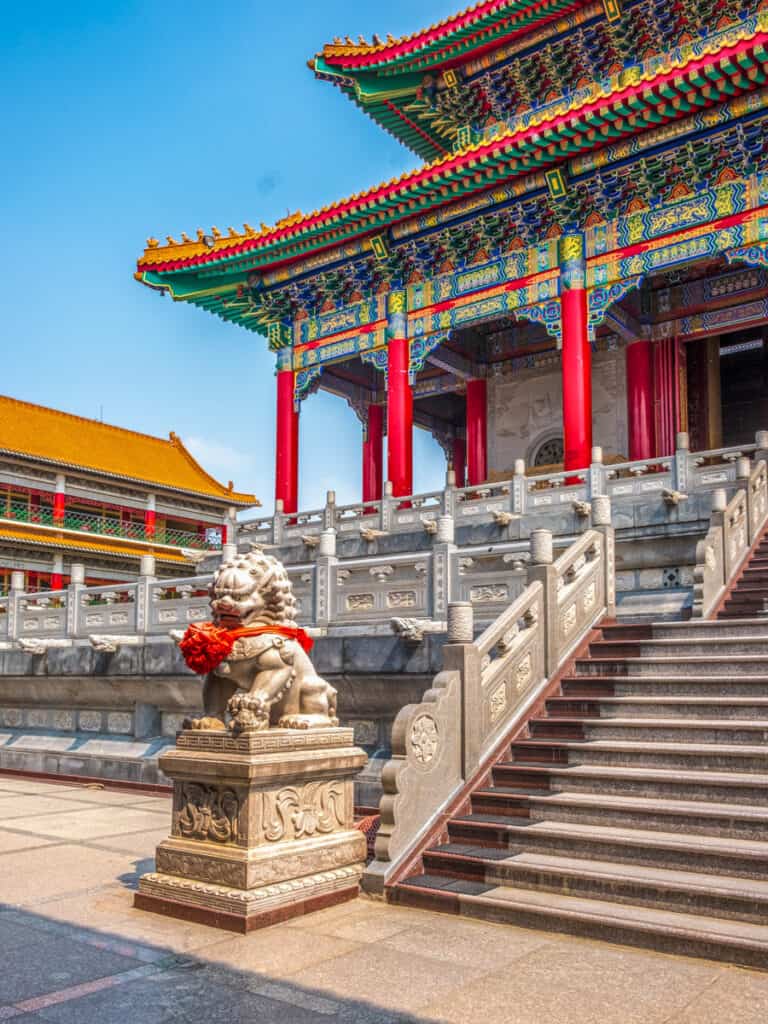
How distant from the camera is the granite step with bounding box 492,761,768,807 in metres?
6.04

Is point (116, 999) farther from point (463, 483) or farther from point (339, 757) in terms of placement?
point (463, 483)

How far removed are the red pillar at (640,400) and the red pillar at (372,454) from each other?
675 cm

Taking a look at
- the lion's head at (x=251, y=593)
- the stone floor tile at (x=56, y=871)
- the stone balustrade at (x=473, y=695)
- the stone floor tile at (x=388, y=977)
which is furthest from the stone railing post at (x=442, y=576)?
the stone floor tile at (x=388, y=977)

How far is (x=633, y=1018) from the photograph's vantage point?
13.1 feet

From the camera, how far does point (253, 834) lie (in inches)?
219

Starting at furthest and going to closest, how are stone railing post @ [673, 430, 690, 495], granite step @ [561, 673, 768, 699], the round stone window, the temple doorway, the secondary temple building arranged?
the secondary temple building → the round stone window → the temple doorway → stone railing post @ [673, 430, 690, 495] → granite step @ [561, 673, 768, 699]

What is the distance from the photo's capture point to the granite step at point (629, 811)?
573cm

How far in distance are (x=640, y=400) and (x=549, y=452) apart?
2.57 m

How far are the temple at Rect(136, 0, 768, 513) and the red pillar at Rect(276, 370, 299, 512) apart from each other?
50 millimetres

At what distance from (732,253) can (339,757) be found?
38.7ft

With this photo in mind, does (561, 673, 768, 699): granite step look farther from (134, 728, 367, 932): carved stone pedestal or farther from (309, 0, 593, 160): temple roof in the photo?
(309, 0, 593, 160): temple roof

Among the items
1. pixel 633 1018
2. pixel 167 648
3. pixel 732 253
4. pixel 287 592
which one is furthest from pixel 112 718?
pixel 732 253

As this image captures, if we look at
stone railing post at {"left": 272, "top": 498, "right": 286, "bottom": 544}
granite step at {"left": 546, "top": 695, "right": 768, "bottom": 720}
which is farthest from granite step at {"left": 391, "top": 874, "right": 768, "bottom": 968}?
stone railing post at {"left": 272, "top": 498, "right": 286, "bottom": 544}

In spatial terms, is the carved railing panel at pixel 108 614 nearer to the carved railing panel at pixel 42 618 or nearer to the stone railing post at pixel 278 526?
the carved railing panel at pixel 42 618
